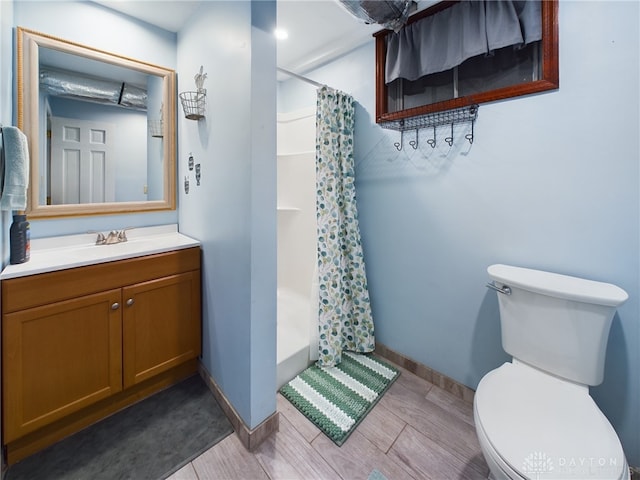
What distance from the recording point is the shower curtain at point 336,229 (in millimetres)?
1907

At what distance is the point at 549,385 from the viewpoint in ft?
3.76

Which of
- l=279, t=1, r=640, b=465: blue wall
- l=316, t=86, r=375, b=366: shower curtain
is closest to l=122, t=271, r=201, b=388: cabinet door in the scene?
l=316, t=86, r=375, b=366: shower curtain

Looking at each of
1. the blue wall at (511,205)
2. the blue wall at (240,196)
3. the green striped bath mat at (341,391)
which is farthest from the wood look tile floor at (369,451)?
the blue wall at (511,205)

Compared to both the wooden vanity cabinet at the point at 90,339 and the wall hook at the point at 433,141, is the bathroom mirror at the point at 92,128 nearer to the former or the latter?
the wooden vanity cabinet at the point at 90,339

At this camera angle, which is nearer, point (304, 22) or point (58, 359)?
point (58, 359)

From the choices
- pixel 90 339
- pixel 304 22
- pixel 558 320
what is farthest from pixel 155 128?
pixel 558 320

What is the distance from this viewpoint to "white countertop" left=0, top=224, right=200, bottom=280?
4.14 ft

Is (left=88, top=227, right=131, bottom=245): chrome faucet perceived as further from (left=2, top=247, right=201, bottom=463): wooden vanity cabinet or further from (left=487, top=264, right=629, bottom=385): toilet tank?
(left=487, top=264, right=629, bottom=385): toilet tank

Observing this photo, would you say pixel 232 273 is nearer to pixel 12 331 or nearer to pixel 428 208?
pixel 12 331

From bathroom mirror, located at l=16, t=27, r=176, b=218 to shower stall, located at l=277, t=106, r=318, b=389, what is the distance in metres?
0.98

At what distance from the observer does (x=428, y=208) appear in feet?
5.76

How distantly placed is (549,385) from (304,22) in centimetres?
233

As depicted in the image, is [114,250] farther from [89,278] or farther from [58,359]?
[58,359]

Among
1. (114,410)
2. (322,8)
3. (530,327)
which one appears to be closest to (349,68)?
(322,8)
